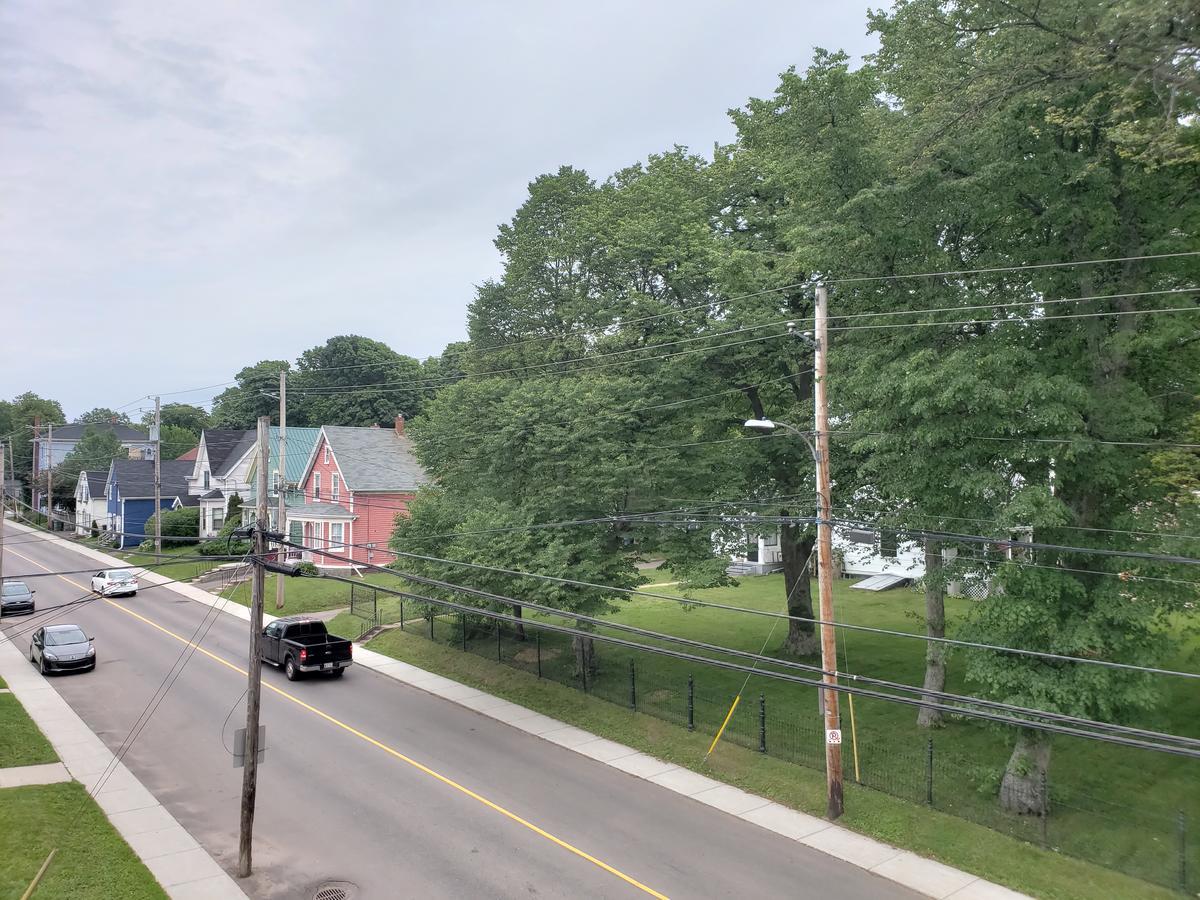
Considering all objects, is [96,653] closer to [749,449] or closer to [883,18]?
[749,449]

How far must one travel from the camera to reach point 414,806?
51.6 ft

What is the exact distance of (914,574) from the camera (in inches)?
1655

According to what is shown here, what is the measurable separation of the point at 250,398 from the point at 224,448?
25662mm

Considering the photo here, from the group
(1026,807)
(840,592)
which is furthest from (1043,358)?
(840,592)

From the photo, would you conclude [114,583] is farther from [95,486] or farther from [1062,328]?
[1062,328]

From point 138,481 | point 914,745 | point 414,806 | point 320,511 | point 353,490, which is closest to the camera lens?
point 414,806

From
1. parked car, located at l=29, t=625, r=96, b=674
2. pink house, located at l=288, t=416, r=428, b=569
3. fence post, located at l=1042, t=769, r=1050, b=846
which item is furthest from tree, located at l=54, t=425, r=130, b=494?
fence post, located at l=1042, t=769, r=1050, b=846

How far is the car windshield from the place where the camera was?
83.3 ft

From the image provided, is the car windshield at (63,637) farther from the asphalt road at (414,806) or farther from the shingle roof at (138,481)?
the shingle roof at (138,481)

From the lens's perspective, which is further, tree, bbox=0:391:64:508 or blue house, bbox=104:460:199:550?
tree, bbox=0:391:64:508

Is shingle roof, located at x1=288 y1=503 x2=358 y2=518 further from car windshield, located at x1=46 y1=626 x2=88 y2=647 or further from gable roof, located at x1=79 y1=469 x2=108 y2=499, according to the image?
gable roof, located at x1=79 y1=469 x2=108 y2=499

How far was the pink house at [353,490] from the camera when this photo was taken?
157 ft

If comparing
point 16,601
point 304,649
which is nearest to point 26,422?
point 16,601

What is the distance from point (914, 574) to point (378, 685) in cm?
2934
